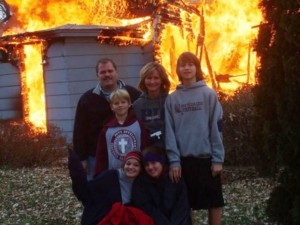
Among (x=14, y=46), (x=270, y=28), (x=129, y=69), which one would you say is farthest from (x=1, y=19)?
(x=270, y=28)

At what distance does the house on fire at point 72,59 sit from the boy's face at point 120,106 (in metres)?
7.77

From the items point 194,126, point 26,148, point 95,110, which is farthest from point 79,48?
point 194,126

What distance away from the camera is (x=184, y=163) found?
485 cm

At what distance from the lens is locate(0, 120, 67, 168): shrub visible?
10.5 m

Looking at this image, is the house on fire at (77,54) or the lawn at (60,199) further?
the house on fire at (77,54)

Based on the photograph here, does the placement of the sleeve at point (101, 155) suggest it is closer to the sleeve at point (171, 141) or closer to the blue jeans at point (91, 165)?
the blue jeans at point (91, 165)

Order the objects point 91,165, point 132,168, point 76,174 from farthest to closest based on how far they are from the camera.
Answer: point 91,165 < point 76,174 < point 132,168

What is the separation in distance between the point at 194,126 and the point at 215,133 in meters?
0.18

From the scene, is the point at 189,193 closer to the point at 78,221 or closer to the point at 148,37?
the point at 78,221

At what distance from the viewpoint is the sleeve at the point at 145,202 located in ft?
15.5

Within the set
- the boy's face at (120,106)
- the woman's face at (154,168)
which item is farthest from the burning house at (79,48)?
the woman's face at (154,168)

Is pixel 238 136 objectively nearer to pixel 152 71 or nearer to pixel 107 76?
pixel 107 76

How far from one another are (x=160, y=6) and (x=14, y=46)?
3.66 metres

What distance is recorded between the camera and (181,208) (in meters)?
4.75
